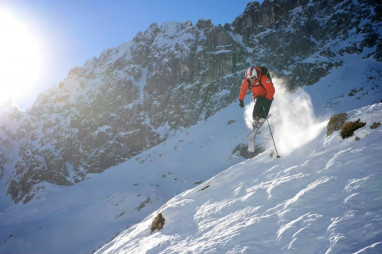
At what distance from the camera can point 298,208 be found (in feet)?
17.7

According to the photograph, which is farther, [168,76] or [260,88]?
[168,76]

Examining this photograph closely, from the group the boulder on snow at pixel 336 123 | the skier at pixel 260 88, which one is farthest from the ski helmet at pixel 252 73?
the boulder on snow at pixel 336 123

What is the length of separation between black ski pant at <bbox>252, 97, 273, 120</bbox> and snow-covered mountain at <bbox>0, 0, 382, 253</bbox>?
4.66 feet

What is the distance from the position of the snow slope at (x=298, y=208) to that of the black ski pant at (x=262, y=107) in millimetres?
2730

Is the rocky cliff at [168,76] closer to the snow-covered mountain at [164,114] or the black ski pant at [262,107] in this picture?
the snow-covered mountain at [164,114]

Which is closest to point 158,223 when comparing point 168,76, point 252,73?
point 252,73

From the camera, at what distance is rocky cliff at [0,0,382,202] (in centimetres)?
8419

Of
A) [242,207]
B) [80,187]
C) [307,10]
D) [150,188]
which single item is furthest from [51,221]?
[307,10]

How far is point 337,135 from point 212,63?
Answer: 4082 inches

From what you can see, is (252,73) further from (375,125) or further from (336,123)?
(375,125)

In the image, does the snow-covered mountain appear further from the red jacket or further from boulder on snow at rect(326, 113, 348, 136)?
the red jacket

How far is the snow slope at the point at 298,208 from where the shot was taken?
417 cm

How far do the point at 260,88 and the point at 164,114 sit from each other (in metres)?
102

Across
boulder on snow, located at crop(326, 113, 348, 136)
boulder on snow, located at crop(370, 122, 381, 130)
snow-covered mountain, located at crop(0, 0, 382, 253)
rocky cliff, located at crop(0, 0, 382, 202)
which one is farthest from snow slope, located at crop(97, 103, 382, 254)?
rocky cliff, located at crop(0, 0, 382, 202)
